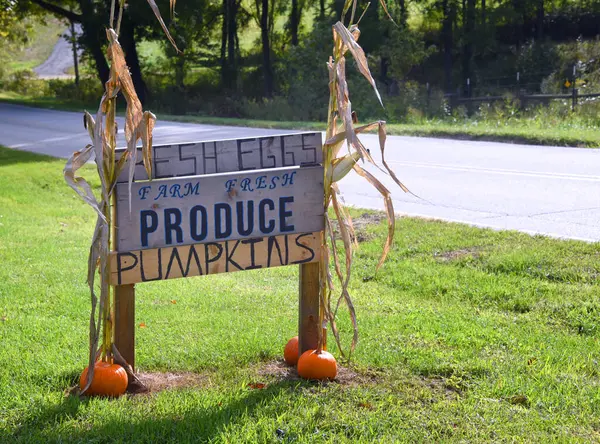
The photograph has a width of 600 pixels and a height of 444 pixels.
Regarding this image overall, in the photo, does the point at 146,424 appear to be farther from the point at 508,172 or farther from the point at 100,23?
the point at 100,23

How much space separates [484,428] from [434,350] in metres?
1.04

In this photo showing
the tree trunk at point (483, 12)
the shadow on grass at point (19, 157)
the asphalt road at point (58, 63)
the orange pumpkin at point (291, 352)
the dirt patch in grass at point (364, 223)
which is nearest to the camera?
the orange pumpkin at point (291, 352)

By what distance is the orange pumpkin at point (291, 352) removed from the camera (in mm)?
4367

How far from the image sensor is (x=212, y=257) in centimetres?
398

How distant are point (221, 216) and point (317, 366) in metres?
0.89

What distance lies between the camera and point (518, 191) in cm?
1066

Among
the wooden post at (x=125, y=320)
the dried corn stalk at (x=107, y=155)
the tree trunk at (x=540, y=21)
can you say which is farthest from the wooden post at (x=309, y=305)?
the tree trunk at (x=540, y=21)

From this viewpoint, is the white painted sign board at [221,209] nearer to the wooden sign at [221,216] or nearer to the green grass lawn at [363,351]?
the wooden sign at [221,216]

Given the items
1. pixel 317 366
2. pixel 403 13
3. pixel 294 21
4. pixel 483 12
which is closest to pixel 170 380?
pixel 317 366

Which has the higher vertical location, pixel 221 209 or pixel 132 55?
pixel 132 55

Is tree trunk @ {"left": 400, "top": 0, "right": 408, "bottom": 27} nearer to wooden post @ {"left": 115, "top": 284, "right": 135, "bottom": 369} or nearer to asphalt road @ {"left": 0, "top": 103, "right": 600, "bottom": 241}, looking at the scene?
asphalt road @ {"left": 0, "top": 103, "right": 600, "bottom": 241}

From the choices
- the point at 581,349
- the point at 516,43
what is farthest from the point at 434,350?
the point at 516,43

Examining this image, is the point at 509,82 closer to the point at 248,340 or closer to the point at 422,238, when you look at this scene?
the point at 422,238

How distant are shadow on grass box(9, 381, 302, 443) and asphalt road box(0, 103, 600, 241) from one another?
15.3 ft
